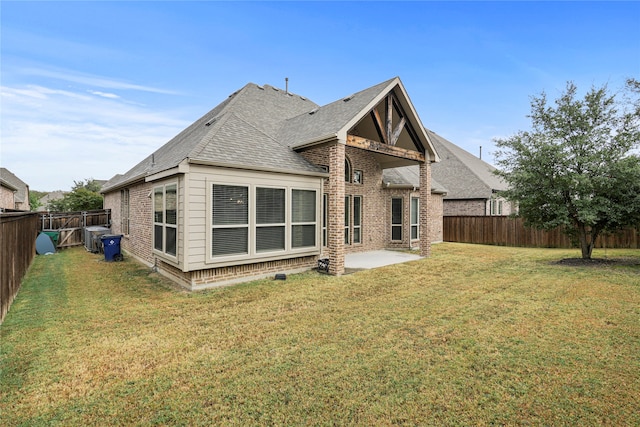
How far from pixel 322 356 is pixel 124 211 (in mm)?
13075

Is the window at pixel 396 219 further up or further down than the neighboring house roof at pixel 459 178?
further down

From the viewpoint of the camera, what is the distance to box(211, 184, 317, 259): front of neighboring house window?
719 cm

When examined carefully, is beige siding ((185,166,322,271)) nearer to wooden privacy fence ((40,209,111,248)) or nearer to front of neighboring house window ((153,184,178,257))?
front of neighboring house window ((153,184,178,257))

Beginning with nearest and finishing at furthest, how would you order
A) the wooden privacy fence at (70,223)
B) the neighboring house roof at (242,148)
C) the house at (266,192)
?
the house at (266,192) < the neighboring house roof at (242,148) < the wooden privacy fence at (70,223)

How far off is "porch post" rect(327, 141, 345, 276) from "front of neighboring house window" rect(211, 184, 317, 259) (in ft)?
2.19

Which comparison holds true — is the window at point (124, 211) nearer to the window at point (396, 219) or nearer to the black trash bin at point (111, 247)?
the black trash bin at point (111, 247)

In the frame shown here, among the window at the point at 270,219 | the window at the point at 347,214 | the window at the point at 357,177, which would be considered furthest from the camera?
the window at the point at 357,177

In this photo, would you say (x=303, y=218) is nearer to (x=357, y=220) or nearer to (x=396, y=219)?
(x=357, y=220)

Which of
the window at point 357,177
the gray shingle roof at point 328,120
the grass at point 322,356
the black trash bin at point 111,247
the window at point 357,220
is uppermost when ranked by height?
the gray shingle roof at point 328,120

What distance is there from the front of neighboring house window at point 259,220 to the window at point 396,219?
6.22 metres

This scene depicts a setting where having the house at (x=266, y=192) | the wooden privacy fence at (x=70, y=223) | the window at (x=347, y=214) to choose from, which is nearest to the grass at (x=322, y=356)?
the house at (x=266, y=192)

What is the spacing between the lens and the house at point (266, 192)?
699 cm

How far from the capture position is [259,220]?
7.79 m

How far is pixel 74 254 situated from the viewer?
13.0m
